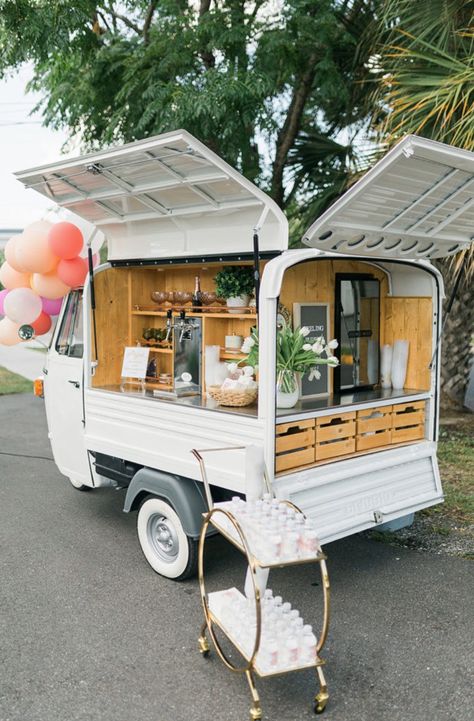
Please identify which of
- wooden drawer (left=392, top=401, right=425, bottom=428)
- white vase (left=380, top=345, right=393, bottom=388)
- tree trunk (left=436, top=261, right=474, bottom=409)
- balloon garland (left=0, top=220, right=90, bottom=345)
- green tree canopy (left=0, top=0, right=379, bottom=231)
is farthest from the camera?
tree trunk (left=436, top=261, right=474, bottom=409)

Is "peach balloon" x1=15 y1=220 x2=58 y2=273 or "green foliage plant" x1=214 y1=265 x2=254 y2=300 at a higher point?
"peach balloon" x1=15 y1=220 x2=58 y2=273

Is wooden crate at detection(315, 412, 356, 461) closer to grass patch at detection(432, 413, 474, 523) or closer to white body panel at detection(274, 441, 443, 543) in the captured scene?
white body panel at detection(274, 441, 443, 543)

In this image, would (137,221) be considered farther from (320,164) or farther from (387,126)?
(320,164)

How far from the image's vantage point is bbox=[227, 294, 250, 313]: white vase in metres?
4.93

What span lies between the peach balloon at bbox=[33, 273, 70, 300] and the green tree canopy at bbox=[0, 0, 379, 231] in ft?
8.79

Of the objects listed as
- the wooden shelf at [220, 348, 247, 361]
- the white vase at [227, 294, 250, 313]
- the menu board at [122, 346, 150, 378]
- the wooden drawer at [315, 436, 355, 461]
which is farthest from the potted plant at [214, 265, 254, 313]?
the wooden drawer at [315, 436, 355, 461]

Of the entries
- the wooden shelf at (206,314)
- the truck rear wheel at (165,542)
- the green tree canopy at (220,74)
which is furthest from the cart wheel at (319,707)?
the green tree canopy at (220,74)

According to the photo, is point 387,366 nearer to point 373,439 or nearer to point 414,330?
point 414,330

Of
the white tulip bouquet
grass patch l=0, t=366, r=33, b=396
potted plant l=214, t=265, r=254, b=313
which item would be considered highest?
potted plant l=214, t=265, r=254, b=313

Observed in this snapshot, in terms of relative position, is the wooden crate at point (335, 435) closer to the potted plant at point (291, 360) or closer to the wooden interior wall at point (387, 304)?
the potted plant at point (291, 360)

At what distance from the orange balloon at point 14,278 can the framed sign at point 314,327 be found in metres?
2.32

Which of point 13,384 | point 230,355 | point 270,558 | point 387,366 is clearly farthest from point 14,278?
point 13,384

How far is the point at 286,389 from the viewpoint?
162 inches

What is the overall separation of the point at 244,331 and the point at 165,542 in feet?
5.51
